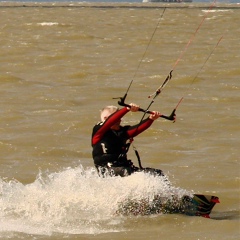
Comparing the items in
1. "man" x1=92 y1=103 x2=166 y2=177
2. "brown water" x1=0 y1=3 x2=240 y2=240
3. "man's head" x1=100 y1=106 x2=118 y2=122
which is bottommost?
"brown water" x1=0 y1=3 x2=240 y2=240

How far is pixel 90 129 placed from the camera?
15508 mm

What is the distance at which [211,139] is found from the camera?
14688 mm

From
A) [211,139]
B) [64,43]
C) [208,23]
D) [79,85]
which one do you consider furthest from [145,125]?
[208,23]

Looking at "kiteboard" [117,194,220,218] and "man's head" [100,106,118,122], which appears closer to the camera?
"kiteboard" [117,194,220,218]

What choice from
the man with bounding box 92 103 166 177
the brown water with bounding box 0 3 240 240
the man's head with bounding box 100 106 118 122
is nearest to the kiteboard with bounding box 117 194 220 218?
the brown water with bounding box 0 3 240 240

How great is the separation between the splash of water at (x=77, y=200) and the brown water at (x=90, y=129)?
13 millimetres

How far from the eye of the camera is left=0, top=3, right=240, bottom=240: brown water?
9.82 meters

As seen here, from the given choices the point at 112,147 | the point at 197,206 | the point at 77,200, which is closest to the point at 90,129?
the point at 112,147

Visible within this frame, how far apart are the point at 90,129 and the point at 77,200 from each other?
17.3 ft

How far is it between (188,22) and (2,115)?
29876 mm

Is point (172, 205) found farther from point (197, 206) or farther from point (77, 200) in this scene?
point (77, 200)

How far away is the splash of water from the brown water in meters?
0.01

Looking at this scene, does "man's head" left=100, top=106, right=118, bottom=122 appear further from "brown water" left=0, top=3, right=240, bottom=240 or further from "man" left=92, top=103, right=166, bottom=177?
"brown water" left=0, top=3, right=240, bottom=240

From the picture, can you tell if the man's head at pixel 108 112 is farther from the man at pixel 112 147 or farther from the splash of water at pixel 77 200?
the splash of water at pixel 77 200
